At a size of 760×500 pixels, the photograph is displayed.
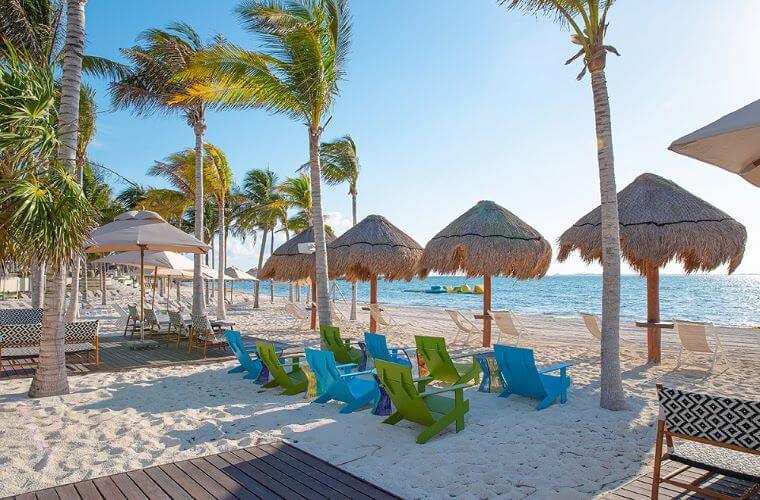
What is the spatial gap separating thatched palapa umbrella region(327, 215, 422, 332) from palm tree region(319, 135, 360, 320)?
561 cm

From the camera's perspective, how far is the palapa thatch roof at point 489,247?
11000mm

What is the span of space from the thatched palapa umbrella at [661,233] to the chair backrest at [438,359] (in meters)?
4.48

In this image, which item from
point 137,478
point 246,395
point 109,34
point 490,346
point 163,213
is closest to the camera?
point 137,478

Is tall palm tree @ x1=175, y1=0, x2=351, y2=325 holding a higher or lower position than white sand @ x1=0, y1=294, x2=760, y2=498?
higher

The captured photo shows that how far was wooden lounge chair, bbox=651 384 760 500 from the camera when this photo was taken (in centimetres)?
288

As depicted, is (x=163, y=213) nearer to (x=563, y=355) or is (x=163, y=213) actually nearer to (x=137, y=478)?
(x=563, y=355)

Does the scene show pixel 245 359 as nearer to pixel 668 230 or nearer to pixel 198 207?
pixel 668 230

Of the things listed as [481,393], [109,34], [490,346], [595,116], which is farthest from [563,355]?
[109,34]

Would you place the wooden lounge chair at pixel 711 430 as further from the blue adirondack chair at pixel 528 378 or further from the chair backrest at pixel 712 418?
the blue adirondack chair at pixel 528 378

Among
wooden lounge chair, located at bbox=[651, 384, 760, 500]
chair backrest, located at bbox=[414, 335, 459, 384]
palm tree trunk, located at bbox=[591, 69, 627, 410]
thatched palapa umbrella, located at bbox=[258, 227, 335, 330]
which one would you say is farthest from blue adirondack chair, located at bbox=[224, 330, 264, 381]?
thatched palapa umbrella, located at bbox=[258, 227, 335, 330]

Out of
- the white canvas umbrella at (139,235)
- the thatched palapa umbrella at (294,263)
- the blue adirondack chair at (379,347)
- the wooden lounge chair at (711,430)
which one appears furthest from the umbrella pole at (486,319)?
the wooden lounge chair at (711,430)

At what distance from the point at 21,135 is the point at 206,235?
2936 centimetres

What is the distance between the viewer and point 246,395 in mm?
6566

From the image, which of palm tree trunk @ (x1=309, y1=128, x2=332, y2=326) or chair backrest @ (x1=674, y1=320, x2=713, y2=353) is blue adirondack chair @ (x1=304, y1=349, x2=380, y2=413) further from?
chair backrest @ (x1=674, y1=320, x2=713, y2=353)
